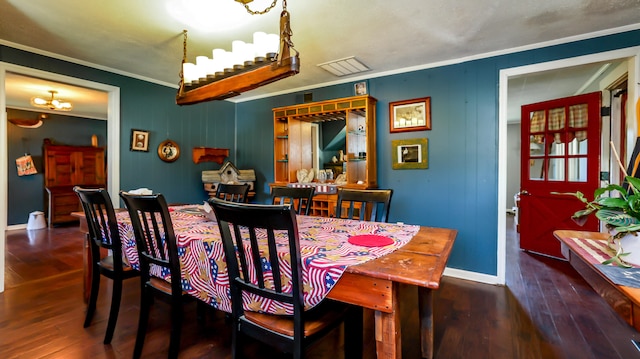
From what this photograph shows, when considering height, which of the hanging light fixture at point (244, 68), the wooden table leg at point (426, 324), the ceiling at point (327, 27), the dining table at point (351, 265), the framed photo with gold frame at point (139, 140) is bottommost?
the wooden table leg at point (426, 324)

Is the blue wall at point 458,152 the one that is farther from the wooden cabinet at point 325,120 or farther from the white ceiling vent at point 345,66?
the white ceiling vent at point 345,66

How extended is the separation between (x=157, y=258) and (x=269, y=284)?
0.77 m

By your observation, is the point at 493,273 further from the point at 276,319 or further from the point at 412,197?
the point at 276,319

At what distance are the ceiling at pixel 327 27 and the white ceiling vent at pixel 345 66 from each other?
0.25ft

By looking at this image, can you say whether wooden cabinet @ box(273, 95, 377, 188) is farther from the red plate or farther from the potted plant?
the potted plant

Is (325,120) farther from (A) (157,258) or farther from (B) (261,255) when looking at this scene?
(B) (261,255)

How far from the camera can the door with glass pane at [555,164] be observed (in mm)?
3438

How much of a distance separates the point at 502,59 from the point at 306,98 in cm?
228

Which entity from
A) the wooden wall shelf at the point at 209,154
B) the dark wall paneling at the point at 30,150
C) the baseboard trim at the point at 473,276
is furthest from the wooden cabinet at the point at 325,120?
the dark wall paneling at the point at 30,150

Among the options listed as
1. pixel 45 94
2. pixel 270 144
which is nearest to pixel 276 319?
pixel 270 144

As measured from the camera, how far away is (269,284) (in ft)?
4.17

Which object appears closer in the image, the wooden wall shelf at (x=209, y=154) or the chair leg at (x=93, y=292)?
the chair leg at (x=93, y=292)

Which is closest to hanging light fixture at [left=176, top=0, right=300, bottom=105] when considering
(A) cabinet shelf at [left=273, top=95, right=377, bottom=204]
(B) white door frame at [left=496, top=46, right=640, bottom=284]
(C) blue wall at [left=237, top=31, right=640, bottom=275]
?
(A) cabinet shelf at [left=273, top=95, right=377, bottom=204]

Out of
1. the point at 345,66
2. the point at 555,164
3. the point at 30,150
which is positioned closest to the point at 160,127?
the point at 345,66
